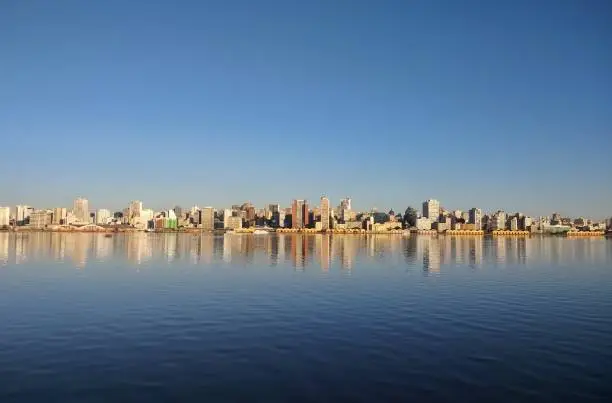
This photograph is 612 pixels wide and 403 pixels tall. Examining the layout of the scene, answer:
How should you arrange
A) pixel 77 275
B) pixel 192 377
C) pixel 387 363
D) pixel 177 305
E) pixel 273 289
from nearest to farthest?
pixel 192 377 < pixel 387 363 < pixel 177 305 < pixel 273 289 < pixel 77 275

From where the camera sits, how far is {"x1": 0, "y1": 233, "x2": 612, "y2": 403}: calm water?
16578 millimetres

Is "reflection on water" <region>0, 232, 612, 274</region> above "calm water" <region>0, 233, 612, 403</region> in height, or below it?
below

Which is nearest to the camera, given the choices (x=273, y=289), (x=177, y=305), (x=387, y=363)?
(x=387, y=363)

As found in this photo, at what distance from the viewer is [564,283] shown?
4900cm

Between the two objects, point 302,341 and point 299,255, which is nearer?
point 302,341

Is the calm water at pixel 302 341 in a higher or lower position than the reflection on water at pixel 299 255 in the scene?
higher

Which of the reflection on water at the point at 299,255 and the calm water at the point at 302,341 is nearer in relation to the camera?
the calm water at the point at 302,341

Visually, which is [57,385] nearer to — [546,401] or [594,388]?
[546,401]

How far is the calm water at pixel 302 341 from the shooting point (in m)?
16.6

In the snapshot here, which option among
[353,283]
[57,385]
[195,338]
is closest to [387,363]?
[195,338]

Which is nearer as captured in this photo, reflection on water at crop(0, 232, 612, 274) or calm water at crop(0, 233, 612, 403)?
calm water at crop(0, 233, 612, 403)

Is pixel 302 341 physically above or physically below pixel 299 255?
above

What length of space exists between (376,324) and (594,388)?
1210 cm

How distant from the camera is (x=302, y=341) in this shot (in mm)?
23359
